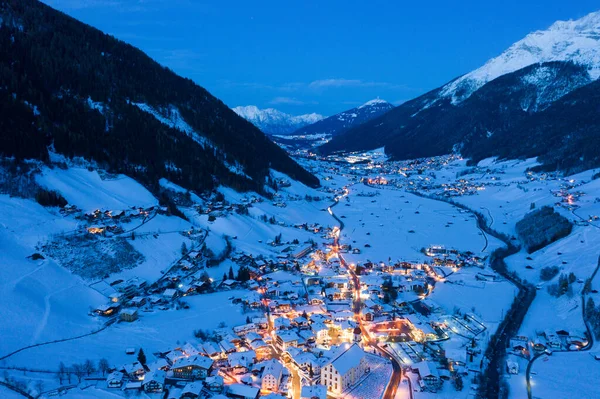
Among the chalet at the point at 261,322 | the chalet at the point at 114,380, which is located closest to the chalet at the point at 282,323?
the chalet at the point at 261,322

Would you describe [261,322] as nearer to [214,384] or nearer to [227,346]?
[227,346]

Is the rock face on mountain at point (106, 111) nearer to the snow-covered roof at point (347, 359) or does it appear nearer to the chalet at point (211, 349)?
the chalet at point (211, 349)

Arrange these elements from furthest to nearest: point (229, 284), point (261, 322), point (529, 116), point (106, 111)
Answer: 1. point (529, 116)
2. point (106, 111)
3. point (229, 284)
4. point (261, 322)

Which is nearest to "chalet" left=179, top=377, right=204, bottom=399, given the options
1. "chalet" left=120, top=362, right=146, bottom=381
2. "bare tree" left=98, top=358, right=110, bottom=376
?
"chalet" left=120, top=362, right=146, bottom=381

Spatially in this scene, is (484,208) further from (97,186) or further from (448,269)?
(97,186)

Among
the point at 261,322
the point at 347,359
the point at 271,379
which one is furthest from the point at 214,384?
the point at 261,322

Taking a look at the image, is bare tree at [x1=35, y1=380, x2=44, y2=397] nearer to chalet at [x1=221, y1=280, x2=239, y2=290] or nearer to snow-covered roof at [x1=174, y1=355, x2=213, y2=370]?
snow-covered roof at [x1=174, y1=355, x2=213, y2=370]
